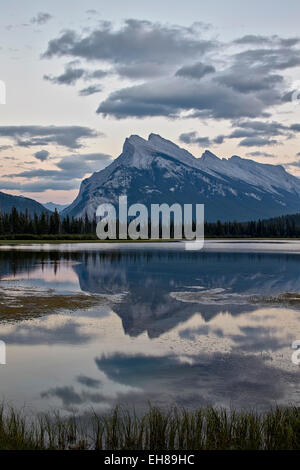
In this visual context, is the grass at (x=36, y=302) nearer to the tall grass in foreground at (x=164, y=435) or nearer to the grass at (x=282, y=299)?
the grass at (x=282, y=299)

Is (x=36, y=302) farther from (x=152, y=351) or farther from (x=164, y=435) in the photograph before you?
(x=164, y=435)

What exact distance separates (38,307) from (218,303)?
50.1ft

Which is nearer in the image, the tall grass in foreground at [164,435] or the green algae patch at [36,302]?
the tall grass in foreground at [164,435]

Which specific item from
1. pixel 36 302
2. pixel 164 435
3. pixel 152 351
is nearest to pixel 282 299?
pixel 152 351

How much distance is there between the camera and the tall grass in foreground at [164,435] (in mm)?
11969

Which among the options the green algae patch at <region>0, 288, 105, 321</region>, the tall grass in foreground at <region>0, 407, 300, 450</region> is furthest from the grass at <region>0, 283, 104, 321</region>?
the tall grass in foreground at <region>0, 407, 300, 450</region>

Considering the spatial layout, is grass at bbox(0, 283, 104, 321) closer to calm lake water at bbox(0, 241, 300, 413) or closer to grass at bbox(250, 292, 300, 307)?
calm lake water at bbox(0, 241, 300, 413)

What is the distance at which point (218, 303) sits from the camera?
37.6 m

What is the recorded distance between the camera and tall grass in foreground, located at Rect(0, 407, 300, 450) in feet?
39.3

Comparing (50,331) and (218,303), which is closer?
(50,331)

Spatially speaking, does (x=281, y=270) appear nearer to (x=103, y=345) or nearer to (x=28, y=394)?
(x=103, y=345)

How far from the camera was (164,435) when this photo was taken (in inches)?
491

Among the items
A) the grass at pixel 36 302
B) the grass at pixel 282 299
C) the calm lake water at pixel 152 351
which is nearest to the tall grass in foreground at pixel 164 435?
the calm lake water at pixel 152 351
